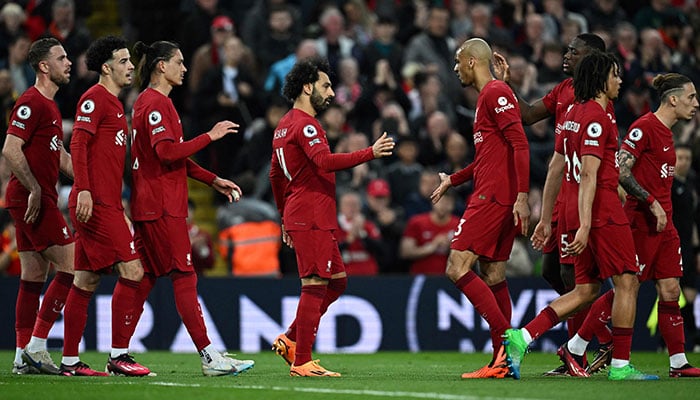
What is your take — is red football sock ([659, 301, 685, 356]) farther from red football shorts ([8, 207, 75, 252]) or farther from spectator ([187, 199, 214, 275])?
spectator ([187, 199, 214, 275])

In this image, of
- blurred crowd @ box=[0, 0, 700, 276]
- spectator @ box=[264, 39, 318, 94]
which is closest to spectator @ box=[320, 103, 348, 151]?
blurred crowd @ box=[0, 0, 700, 276]

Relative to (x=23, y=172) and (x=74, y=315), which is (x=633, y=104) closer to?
(x=23, y=172)

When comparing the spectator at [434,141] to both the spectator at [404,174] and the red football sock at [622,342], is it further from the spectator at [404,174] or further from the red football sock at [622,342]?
the red football sock at [622,342]

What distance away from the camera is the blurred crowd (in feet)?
53.8

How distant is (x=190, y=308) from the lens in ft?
33.3

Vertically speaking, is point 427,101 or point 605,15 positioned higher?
point 605,15

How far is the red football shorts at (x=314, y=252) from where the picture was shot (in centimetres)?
1019

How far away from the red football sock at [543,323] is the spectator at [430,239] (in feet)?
20.8

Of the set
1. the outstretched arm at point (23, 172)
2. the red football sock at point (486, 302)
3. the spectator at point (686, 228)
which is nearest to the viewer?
the red football sock at point (486, 302)

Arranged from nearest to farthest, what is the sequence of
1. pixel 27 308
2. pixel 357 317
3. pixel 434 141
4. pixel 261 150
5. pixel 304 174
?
pixel 304 174, pixel 27 308, pixel 357 317, pixel 261 150, pixel 434 141

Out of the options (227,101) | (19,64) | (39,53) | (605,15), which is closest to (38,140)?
(39,53)

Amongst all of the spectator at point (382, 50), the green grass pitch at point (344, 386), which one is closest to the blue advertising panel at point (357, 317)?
the green grass pitch at point (344, 386)

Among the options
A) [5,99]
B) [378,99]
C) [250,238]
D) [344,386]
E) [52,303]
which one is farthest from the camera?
[378,99]

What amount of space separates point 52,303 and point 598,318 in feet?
15.1
